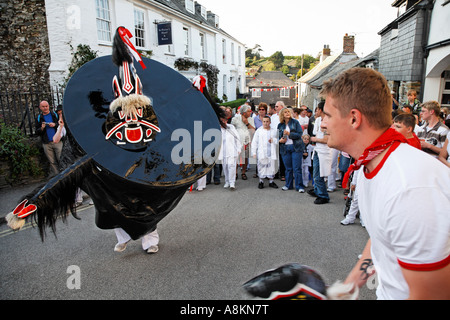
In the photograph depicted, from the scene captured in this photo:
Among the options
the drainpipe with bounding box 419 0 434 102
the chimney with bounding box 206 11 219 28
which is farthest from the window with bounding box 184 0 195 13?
the drainpipe with bounding box 419 0 434 102

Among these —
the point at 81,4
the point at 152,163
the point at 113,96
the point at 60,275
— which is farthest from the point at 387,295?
the point at 81,4

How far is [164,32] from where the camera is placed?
15.8 meters

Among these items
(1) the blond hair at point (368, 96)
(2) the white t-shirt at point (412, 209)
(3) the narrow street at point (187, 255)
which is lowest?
(3) the narrow street at point (187, 255)

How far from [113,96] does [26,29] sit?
39.7ft

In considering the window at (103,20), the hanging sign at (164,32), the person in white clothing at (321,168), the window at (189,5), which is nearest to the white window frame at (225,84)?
the window at (189,5)

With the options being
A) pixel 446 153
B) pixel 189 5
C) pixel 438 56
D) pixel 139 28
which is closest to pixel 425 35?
pixel 438 56

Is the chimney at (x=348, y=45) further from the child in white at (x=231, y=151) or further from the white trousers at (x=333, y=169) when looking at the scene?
the child in white at (x=231, y=151)

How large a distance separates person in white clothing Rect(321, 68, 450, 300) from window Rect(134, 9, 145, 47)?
1556 cm

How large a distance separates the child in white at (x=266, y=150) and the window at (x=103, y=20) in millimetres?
9004

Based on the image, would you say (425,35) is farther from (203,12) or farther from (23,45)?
(203,12)

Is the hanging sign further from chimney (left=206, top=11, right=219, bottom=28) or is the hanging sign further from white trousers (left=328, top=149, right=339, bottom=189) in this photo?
chimney (left=206, top=11, right=219, bottom=28)

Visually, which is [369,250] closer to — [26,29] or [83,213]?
[83,213]

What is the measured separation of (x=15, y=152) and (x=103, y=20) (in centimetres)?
776

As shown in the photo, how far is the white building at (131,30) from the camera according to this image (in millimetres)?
11325
